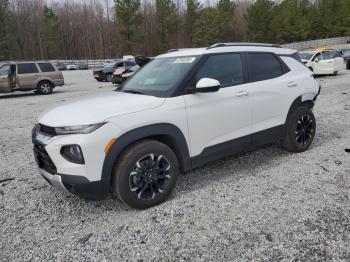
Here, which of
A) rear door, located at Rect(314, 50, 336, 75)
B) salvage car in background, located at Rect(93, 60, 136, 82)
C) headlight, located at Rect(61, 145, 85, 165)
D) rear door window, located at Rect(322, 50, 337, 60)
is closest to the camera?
headlight, located at Rect(61, 145, 85, 165)

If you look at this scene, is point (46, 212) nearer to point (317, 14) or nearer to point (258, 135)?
point (258, 135)

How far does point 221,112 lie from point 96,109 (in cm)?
153

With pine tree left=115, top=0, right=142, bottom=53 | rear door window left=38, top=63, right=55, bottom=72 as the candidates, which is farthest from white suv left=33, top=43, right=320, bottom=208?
pine tree left=115, top=0, right=142, bottom=53

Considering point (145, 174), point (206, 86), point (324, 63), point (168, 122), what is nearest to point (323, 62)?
point (324, 63)

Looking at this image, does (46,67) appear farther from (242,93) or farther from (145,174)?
(145,174)

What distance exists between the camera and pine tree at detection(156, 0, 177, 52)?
6293 centimetres

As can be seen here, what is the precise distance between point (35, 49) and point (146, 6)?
31.6m

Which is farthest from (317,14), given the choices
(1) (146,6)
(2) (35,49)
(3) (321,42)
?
(2) (35,49)

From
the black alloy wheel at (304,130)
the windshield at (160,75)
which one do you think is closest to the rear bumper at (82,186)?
the windshield at (160,75)

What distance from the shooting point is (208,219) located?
3189 mm

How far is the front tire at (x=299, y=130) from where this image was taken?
4762 mm

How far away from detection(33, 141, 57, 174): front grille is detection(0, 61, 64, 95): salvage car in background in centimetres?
1315

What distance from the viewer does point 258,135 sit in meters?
4.30

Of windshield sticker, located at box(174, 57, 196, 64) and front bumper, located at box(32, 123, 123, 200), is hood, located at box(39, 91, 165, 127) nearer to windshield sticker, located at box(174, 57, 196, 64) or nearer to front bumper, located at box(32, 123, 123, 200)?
front bumper, located at box(32, 123, 123, 200)
